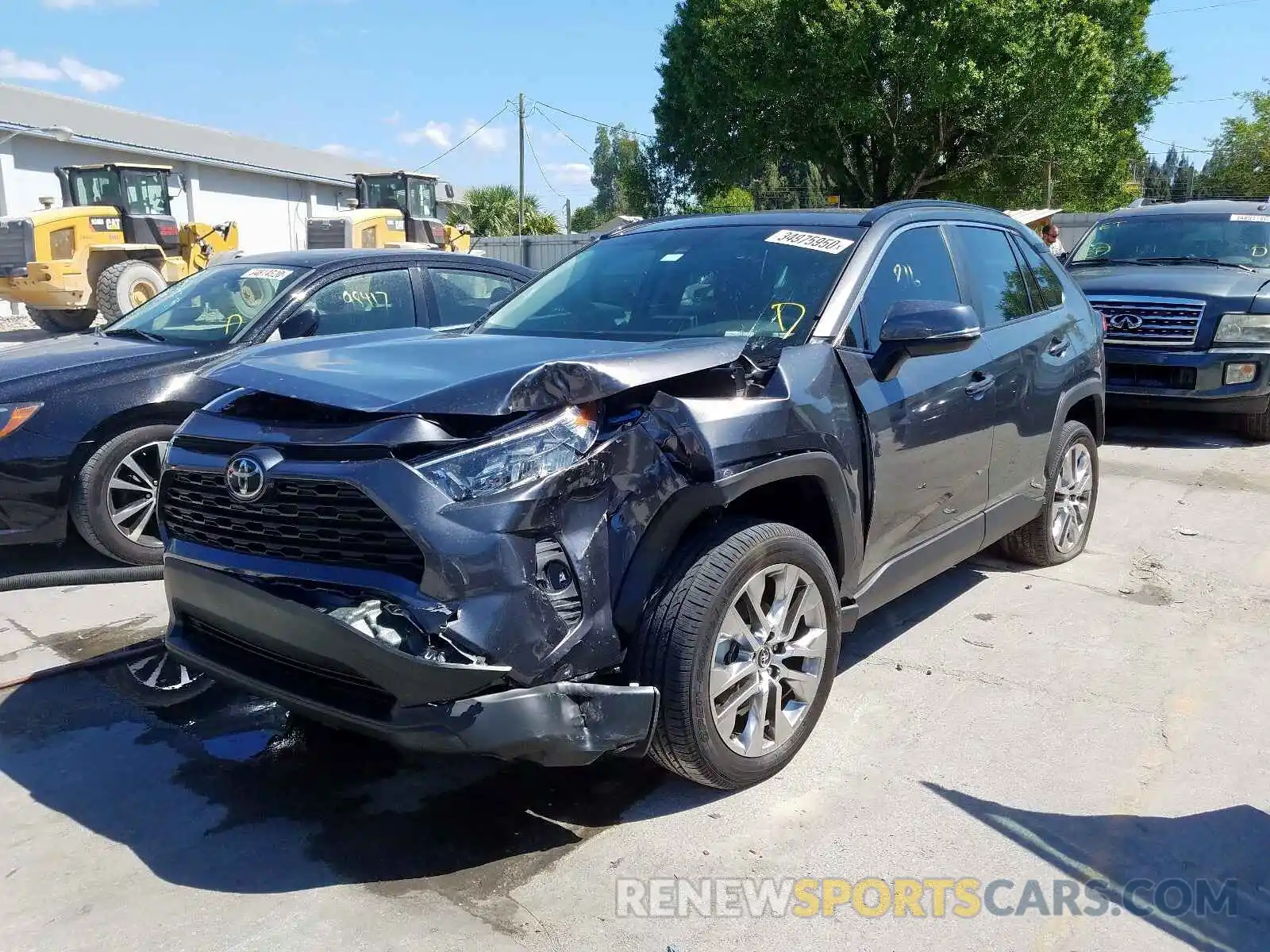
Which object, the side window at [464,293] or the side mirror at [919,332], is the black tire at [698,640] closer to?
the side mirror at [919,332]

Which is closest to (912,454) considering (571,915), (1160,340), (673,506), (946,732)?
(946,732)

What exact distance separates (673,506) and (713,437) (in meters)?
0.25

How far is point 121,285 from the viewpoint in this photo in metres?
17.7

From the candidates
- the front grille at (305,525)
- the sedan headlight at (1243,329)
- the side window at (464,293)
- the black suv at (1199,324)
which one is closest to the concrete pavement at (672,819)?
the front grille at (305,525)

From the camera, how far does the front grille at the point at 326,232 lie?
20516mm

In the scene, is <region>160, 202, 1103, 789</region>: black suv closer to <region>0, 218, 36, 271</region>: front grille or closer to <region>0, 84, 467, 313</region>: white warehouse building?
<region>0, 218, 36, 271</region>: front grille

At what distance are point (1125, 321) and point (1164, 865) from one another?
22.2 ft

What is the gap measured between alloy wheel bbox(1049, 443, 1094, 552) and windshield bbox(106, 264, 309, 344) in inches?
173

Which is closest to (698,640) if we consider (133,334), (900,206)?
(900,206)

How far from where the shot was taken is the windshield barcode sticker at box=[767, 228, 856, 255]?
3.88m

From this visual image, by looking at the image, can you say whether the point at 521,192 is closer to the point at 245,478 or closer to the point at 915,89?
the point at 915,89

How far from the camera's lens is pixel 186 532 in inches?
125

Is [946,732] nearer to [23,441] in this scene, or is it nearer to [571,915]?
[571,915]

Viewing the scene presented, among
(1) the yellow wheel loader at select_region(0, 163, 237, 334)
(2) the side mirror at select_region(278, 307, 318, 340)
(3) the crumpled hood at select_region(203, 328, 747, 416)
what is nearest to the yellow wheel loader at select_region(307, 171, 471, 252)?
(1) the yellow wheel loader at select_region(0, 163, 237, 334)
